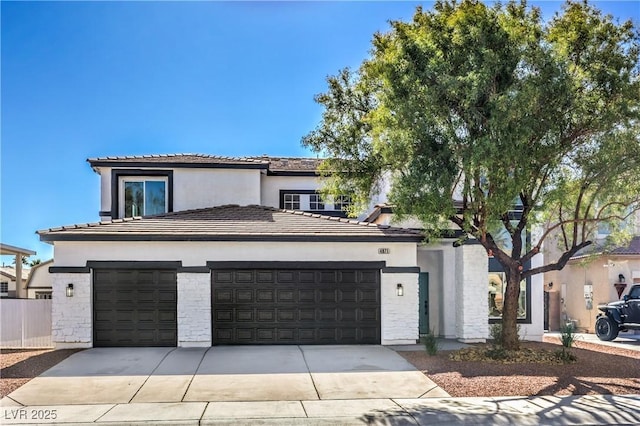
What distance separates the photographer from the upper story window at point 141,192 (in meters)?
21.1

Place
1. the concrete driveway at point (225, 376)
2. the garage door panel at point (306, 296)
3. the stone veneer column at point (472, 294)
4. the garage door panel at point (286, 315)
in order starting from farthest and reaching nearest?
the stone veneer column at point (472, 294), the garage door panel at point (306, 296), the garage door panel at point (286, 315), the concrete driveway at point (225, 376)

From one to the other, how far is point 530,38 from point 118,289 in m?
12.5

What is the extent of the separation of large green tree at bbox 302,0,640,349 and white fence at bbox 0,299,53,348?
10.5m

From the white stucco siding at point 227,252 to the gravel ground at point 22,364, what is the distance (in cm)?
247

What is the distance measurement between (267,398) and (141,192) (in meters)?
13.1

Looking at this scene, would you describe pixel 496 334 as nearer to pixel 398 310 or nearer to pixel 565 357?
pixel 565 357

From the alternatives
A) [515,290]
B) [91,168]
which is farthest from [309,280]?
[91,168]

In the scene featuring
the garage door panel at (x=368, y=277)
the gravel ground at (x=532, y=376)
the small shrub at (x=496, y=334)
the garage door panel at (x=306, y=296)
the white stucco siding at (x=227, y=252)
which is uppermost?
the white stucco siding at (x=227, y=252)

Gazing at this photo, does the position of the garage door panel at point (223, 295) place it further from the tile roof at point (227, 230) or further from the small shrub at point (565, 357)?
the small shrub at point (565, 357)

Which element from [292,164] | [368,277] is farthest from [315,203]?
[368,277]

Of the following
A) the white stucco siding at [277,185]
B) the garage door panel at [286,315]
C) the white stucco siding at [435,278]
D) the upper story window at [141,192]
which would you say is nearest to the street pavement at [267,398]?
the garage door panel at [286,315]

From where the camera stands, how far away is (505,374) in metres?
12.4

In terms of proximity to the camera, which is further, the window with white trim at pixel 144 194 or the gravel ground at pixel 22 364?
the window with white trim at pixel 144 194

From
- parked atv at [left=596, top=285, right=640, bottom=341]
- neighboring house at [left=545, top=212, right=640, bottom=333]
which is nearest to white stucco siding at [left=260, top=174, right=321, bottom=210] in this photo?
neighboring house at [left=545, top=212, right=640, bottom=333]
